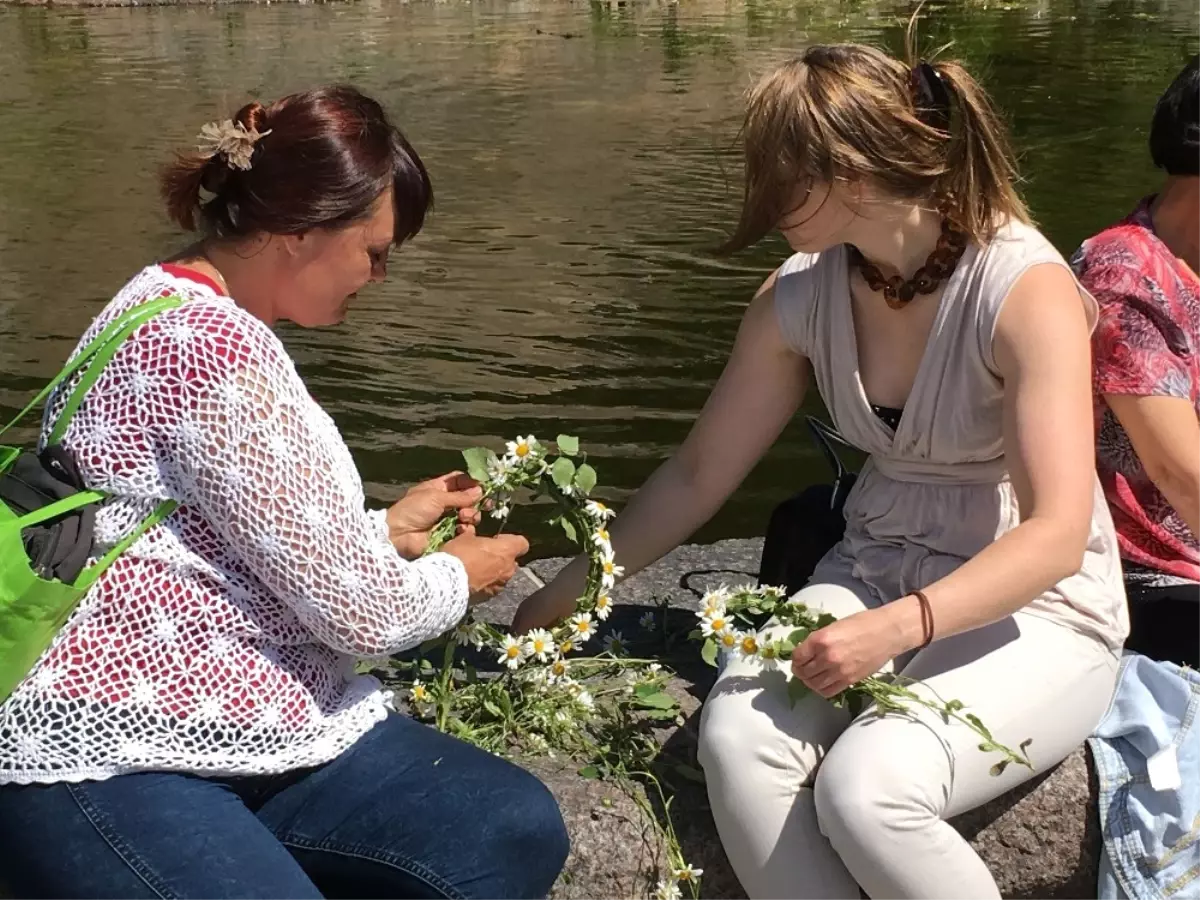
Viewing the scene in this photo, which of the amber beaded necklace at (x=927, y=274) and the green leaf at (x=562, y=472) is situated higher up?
the amber beaded necklace at (x=927, y=274)

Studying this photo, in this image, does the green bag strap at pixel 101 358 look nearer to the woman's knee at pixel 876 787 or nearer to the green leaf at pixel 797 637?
the green leaf at pixel 797 637

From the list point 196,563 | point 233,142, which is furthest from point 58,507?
point 233,142

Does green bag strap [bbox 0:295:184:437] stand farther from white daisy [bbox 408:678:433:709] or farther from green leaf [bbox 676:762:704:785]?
green leaf [bbox 676:762:704:785]

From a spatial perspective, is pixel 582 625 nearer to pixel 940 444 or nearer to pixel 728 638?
pixel 728 638

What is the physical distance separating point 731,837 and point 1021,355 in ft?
3.49

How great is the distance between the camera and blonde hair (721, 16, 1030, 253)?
271 cm

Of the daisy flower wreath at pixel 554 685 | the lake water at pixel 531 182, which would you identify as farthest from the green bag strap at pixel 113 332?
the daisy flower wreath at pixel 554 685

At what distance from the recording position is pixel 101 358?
7.36ft

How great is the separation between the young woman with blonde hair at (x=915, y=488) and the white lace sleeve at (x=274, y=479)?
76 centimetres

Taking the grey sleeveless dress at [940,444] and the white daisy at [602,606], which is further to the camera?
the white daisy at [602,606]

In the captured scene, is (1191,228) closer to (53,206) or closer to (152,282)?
(152,282)

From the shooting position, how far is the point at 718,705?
2727mm

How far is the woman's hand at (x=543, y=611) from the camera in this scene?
3180 millimetres

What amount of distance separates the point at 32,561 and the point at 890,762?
147 cm
